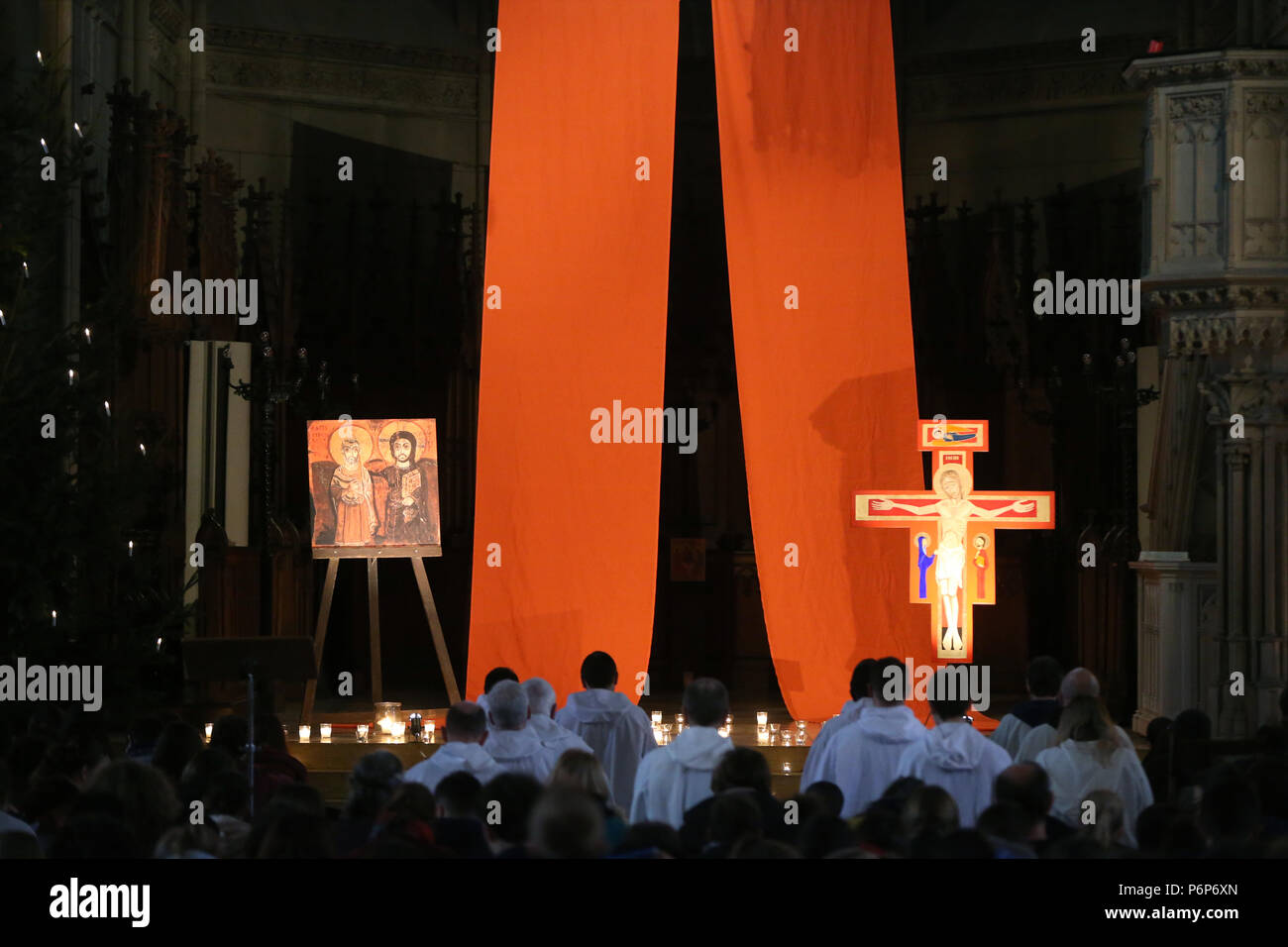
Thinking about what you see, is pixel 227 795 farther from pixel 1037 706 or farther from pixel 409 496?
pixel 409 496

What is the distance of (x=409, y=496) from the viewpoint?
1119 centimetres

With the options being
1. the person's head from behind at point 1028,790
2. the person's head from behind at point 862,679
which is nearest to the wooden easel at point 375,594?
the person's head from behind at point 862,679

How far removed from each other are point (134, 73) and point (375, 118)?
2946mm

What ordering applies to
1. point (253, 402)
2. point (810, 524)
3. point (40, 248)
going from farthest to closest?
point (253, 402), point (810, 524), point (40, 248)

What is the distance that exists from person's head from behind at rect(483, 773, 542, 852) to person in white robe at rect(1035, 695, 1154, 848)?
2232mm

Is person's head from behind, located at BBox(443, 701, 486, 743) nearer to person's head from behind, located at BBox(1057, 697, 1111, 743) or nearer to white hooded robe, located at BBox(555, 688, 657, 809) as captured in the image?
white hooded robe, located at BBox(555, 688, 657, 809)

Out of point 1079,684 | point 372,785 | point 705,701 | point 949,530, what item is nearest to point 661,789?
point 705,701

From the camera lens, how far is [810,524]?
10680mm

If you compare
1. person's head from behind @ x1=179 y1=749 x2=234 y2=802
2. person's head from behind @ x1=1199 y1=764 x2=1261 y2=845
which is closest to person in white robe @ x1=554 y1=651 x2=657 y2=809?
person's head from behind @ x1=179 y1=749 x2=234 y2=802

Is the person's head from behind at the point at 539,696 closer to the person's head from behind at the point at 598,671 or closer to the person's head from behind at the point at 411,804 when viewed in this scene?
the person's head from behind at the point at 598,671

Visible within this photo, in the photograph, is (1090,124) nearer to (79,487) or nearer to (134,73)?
(134,73)

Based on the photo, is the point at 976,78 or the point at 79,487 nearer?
the point at 79,487

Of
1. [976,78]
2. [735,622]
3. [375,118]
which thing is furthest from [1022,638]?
[375,118]

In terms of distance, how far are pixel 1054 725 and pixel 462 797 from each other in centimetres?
308
